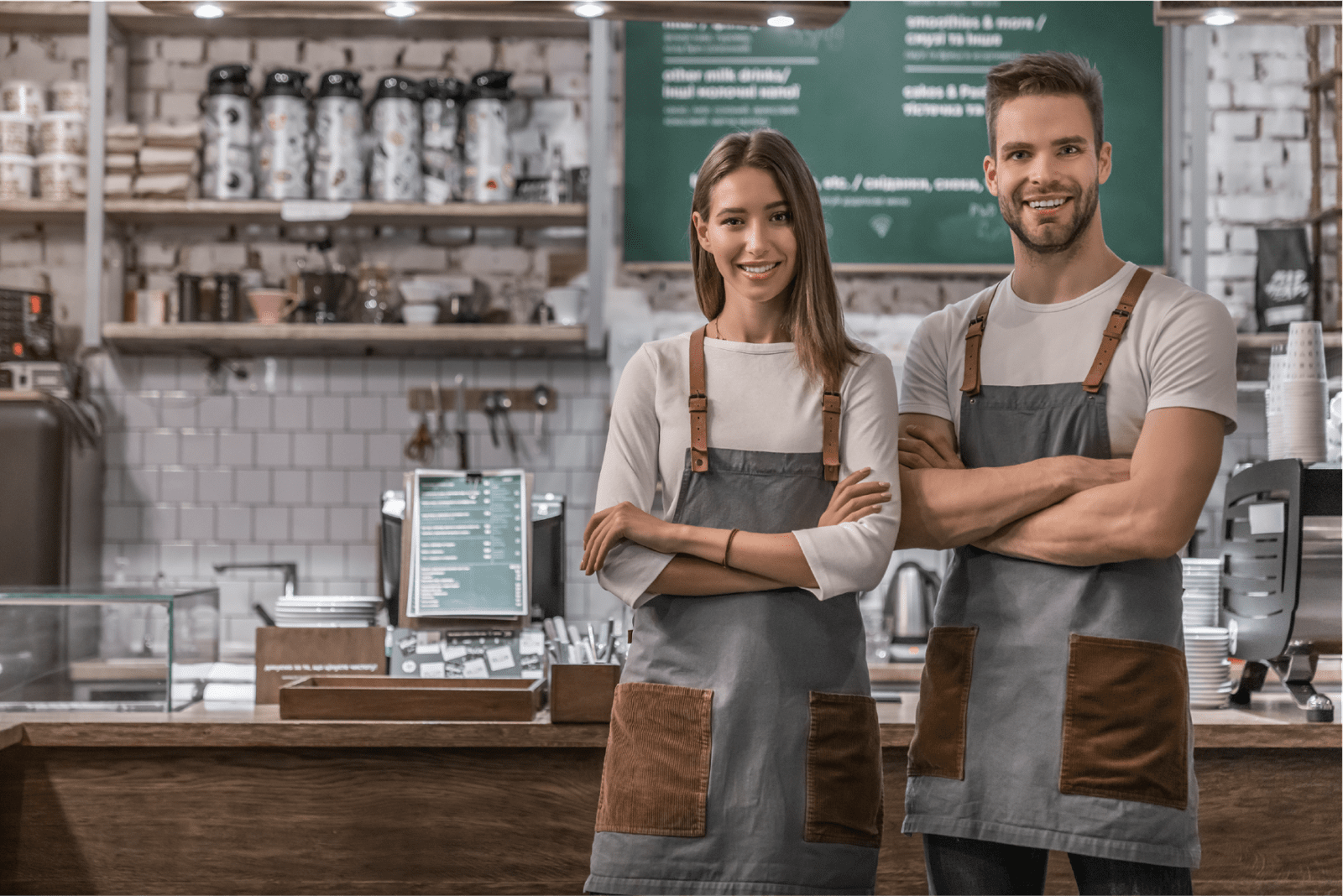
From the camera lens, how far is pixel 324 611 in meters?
2.62

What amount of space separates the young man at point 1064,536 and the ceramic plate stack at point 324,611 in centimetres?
147

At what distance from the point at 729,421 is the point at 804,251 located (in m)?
0.26

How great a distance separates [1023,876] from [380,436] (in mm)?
3397

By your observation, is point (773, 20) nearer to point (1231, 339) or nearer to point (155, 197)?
point (1231, 339)

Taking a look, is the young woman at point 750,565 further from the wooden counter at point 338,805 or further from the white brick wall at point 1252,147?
the white brick wall at point 1252,147

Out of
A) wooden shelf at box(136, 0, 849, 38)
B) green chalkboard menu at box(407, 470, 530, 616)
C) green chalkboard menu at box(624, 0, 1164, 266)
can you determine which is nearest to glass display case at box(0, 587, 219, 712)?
green chalkboard menu at box(407, 470, 530, 616)

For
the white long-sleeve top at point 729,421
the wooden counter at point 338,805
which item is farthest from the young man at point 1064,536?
the wooden counter at point 338,805

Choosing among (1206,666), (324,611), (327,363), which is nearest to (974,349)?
(1206,666)

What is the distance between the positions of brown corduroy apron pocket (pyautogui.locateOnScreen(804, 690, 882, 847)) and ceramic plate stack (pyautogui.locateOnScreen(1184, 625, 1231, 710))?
3.75 feet

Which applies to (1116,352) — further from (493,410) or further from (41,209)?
(41,209)

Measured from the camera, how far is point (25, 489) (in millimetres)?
3971

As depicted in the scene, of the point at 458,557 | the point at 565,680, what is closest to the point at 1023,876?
the point at 565,680

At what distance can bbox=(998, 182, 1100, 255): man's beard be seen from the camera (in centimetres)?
158

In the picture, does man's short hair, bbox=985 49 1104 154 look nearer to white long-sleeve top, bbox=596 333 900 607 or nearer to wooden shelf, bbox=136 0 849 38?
white long-sleeve top, bbox=596 333 900 607
